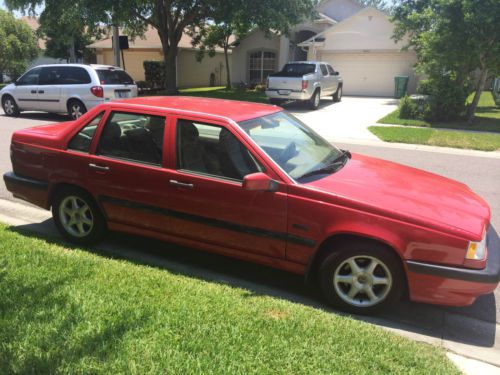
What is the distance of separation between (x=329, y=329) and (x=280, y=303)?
51cm

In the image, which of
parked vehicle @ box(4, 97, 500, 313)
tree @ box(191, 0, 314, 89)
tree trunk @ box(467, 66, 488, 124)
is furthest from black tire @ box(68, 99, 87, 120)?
tree trunk @ box(467, 66, 488, 124)

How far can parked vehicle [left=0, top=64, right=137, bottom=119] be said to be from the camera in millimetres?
12766

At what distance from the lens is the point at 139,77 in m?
32.0

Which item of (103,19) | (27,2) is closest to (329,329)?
(103,19)

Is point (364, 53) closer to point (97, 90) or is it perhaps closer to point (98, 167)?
point (97, 90)

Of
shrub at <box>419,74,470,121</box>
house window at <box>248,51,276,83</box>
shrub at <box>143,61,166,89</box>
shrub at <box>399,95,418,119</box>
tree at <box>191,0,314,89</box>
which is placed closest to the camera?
shrub at <box>419,74,470,121</box>

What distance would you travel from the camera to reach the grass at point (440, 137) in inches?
459

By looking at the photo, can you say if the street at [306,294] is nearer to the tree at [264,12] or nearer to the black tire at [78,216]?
the black tire at [78,216]

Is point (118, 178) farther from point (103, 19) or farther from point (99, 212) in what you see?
point (103, 19)

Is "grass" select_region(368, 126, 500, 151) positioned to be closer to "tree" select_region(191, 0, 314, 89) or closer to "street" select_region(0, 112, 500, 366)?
"street" select_region(0, 112, 500, 366)

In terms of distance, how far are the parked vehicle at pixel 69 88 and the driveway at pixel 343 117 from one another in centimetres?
621

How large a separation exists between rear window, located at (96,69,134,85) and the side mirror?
1067 centimetres

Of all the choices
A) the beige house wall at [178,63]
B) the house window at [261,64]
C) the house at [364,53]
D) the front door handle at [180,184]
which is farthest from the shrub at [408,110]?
the beige house wall at [178,63]

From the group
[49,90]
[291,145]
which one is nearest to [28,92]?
[49,90]
